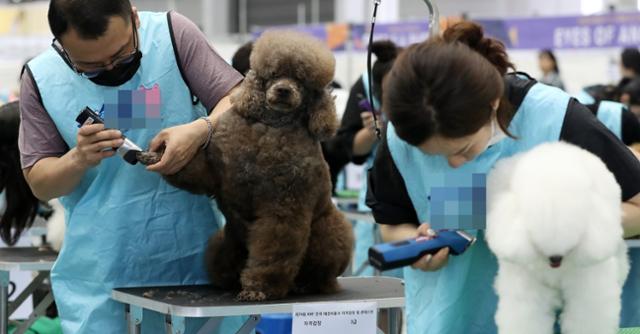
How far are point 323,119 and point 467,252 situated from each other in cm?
58

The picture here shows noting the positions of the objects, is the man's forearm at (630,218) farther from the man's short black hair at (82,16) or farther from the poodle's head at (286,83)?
the man's short black hair at (82,16)

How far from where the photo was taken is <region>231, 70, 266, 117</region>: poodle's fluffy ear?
6.67ft

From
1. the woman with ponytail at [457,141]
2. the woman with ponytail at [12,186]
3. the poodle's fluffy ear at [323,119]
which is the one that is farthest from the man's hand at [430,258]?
the woman with ponytail at [12,186]

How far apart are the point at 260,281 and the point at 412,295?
50cm

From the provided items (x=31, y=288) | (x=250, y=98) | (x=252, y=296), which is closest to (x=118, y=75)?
(x=250, y=98)

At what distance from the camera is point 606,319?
1.30m

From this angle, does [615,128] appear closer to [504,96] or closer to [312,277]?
[312,277]

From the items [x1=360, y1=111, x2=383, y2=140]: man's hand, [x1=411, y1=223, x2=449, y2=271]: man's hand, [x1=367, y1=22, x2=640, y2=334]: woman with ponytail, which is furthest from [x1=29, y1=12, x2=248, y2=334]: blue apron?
[x1=360, y1=111, x2=383, y2=140]: man's hand

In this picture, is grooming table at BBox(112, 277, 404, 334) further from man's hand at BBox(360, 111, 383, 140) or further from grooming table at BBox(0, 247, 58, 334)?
man's hand at BBox(360, 111, 383, 140)

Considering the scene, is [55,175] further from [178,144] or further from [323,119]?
[323,119]

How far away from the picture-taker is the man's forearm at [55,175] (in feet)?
6.59

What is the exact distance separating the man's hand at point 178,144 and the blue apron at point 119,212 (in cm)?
12

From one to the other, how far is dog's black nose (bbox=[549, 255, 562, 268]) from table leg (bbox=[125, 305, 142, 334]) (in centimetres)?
109

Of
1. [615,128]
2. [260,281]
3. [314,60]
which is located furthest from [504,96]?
[615,128]
